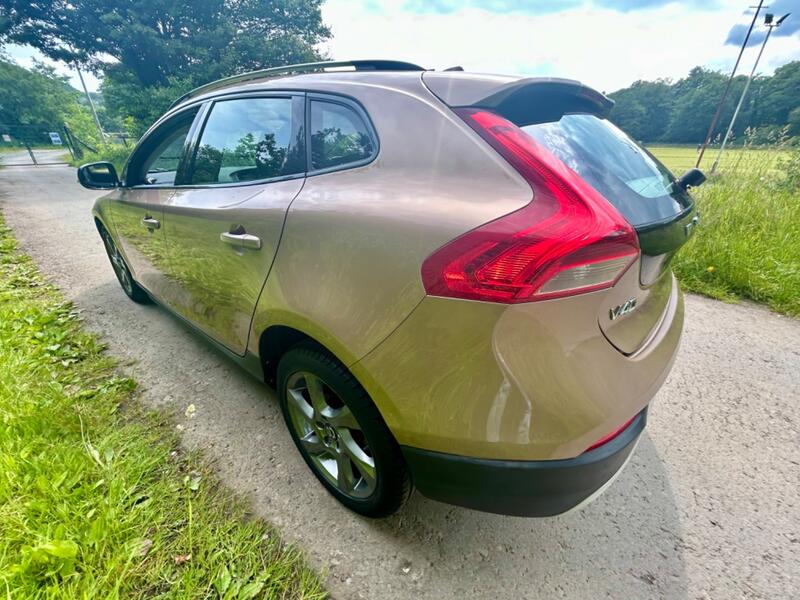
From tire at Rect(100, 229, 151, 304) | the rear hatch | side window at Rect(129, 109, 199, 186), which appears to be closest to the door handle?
side window at Rect(129, 109, 199, 186)

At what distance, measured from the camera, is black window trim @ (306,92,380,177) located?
125cm

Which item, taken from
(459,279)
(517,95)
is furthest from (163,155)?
(459,279)

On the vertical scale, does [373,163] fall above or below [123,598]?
above

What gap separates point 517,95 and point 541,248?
565 millimetres

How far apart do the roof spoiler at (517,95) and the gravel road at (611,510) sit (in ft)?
5.22

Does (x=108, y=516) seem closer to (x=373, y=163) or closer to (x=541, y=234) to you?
(x=373, y=163)

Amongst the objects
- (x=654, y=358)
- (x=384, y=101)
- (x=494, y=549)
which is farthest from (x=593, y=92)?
(x=494, y=549)

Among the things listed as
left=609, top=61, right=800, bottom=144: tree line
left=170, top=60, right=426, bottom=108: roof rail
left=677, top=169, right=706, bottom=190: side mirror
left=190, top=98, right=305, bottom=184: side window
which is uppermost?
left=609, top=61, right=800, bottom=144: tree line

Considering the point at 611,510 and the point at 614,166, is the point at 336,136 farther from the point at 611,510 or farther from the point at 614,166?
the point at 611,510

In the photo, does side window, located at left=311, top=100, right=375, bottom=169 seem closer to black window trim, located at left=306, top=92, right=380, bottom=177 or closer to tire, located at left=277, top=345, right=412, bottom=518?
black window trim, located at left=306, top=92, right=380, bottom=177

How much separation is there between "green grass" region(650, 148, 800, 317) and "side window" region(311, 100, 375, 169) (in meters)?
3.72

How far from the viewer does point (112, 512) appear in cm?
147

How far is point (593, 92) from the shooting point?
1.41 m

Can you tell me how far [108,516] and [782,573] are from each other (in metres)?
2.57
